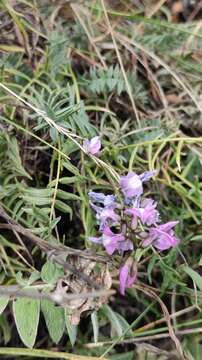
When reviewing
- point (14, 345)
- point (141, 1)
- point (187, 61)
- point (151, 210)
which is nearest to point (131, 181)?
point (151, 210)

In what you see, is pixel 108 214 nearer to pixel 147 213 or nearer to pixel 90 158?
pixel 147 213

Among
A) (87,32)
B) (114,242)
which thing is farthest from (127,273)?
(87,32)

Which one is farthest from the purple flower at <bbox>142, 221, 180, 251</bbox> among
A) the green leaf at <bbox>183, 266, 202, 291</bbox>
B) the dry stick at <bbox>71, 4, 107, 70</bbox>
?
the dry stick at <bbox>71, 4, 107, 70</bbox>

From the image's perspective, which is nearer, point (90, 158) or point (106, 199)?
point (106, 199)

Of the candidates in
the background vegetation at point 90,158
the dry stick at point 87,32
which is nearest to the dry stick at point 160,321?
the background vegetation at point 90,158

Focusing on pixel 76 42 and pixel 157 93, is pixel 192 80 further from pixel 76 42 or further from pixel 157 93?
pixel 76 42

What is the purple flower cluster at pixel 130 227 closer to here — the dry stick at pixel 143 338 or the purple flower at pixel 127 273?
the purple flower at pixel 127 273
